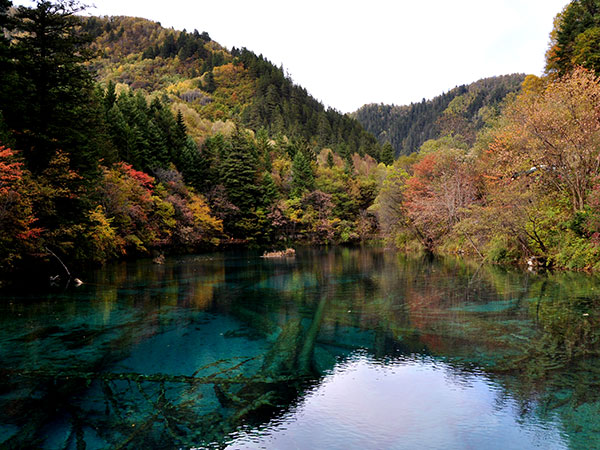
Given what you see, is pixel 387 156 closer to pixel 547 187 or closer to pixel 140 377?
pixel 547 187

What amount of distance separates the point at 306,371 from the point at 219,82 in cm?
10373

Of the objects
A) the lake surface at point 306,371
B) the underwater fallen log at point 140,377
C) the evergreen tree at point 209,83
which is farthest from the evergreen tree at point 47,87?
the evergreen tree at point 209,83

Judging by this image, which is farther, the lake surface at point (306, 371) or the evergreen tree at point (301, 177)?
the evergreen tree at point (301, 177)

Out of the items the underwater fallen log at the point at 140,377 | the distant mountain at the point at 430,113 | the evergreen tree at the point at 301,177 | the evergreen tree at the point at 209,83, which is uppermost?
the distant mountain at the point at 430,113

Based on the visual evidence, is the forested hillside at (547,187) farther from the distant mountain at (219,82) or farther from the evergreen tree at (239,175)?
the distant mountain at (219,82)

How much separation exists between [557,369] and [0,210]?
1869cm

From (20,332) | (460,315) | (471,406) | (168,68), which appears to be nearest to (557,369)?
(471,406)

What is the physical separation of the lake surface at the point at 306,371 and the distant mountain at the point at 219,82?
66206 millimetres

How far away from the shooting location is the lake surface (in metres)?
→ 5.66

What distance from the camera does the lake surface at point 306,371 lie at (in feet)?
18.6

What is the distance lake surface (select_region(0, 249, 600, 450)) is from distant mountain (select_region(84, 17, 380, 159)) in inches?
2607

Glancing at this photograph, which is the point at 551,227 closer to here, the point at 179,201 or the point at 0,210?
the point at 0,210

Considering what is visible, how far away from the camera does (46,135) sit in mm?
21656

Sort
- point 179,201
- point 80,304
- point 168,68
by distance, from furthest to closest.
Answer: point 168,68, point 179,201, point 80,304
